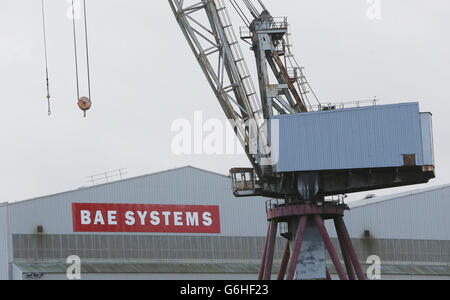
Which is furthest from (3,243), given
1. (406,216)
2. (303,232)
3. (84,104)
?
(406,216)

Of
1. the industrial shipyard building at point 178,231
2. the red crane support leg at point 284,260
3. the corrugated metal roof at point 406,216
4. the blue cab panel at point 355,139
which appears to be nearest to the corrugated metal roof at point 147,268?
the industrial shipyard building at point 178,231

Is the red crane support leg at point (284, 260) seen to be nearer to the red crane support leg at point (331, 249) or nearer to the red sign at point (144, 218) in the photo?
the red crane support leg at point (331, 249)

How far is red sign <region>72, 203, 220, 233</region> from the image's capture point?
332ft

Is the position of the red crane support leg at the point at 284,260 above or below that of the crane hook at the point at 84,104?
below

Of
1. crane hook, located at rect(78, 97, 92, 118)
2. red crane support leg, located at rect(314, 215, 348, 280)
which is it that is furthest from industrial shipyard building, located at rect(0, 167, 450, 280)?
crane hook, located at rect(78, 97, 92, 118)

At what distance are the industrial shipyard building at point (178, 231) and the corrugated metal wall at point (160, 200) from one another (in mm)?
92

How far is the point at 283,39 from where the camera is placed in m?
84.8

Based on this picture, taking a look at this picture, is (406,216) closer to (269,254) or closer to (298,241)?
(269,254)

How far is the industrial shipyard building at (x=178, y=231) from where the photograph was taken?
324 feet

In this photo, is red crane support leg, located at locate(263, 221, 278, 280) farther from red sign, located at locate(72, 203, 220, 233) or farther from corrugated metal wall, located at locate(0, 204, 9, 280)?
corrugated metal wall, located at locate(0, 204, 9, 280)

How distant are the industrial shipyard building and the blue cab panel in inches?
1002
